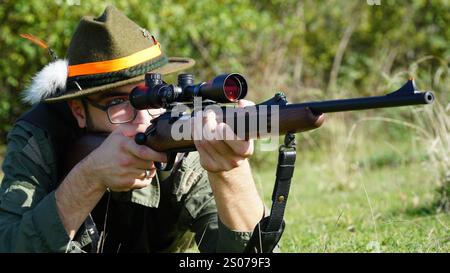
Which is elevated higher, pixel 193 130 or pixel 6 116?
pixel 6 116

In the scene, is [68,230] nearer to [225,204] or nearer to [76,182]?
[76,182]

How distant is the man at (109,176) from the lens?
10.7ft

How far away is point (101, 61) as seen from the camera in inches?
151

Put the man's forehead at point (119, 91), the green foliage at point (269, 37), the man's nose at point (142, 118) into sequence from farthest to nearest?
the green foliage at point (269, 37)
the man's forehead at point (119, 91)
the man's nose at point (142, 118)

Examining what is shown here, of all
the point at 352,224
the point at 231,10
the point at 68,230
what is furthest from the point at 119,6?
the point at 68,230

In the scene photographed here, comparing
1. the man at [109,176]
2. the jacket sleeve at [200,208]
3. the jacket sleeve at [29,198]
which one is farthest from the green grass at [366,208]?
the jacket sleeve at [29,198]

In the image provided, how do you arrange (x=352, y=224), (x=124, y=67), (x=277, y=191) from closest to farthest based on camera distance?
(x=277, y=191)
(x=124, y=67)
(x=352, y=224)

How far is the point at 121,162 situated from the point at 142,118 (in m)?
0.40

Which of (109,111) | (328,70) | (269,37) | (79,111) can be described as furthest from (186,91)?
(328,70)

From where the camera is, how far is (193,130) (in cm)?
302

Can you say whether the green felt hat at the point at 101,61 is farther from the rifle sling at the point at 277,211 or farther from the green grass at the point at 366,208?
the green grass at the point at 366,208

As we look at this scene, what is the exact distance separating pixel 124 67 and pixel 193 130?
946 mm

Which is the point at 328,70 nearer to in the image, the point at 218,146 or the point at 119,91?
the point at 119,91

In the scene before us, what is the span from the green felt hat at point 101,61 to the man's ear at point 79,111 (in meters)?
0.09
